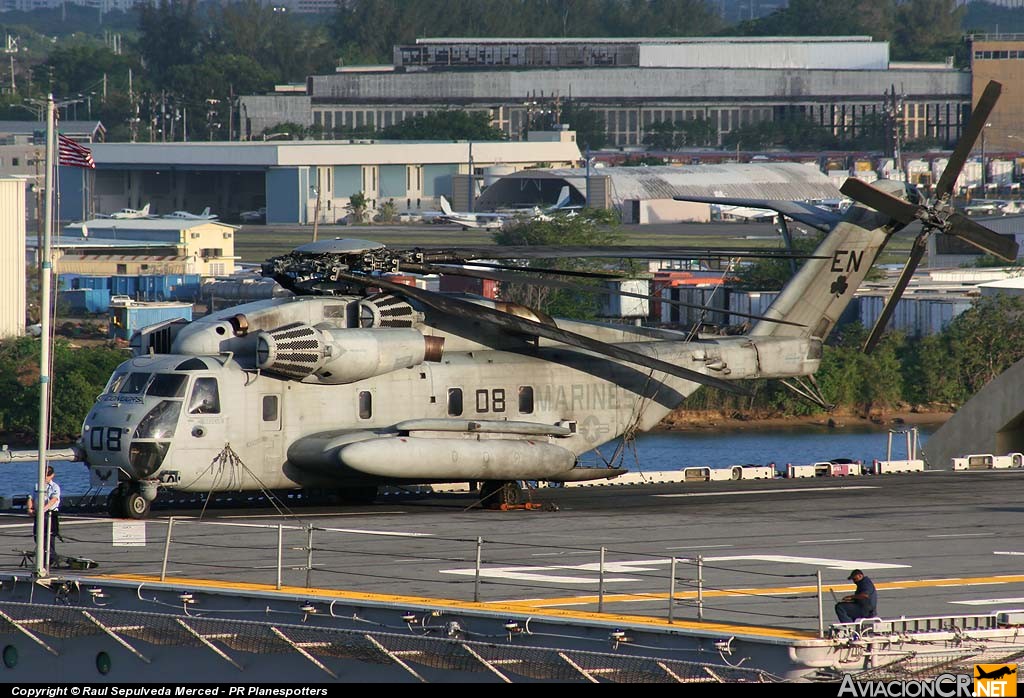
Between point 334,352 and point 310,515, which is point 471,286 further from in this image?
point 334,352

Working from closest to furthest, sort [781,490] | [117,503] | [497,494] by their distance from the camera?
[117,503] < [497,494] < [781,490]

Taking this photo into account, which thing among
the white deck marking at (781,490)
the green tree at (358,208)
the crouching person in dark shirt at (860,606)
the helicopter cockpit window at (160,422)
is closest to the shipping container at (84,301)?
the green tree at (358,208)

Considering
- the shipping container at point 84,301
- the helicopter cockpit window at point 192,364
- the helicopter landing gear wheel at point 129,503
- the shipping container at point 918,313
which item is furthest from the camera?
the shipping container at point 84,301

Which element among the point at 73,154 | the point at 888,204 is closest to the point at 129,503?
the point at 73,154

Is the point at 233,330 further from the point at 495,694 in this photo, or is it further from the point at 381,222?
the point at 381,222

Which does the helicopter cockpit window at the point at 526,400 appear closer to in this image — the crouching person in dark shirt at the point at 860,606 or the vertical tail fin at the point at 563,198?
the crouching person in dark shirt at the point at 860,606

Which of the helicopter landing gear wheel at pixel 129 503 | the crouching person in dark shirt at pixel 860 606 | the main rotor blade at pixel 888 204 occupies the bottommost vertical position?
the helicopter landing gear wheel at pixel 129 503

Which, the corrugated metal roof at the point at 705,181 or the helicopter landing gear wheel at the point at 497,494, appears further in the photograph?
the corrugated metal roof at the point at 705,181
